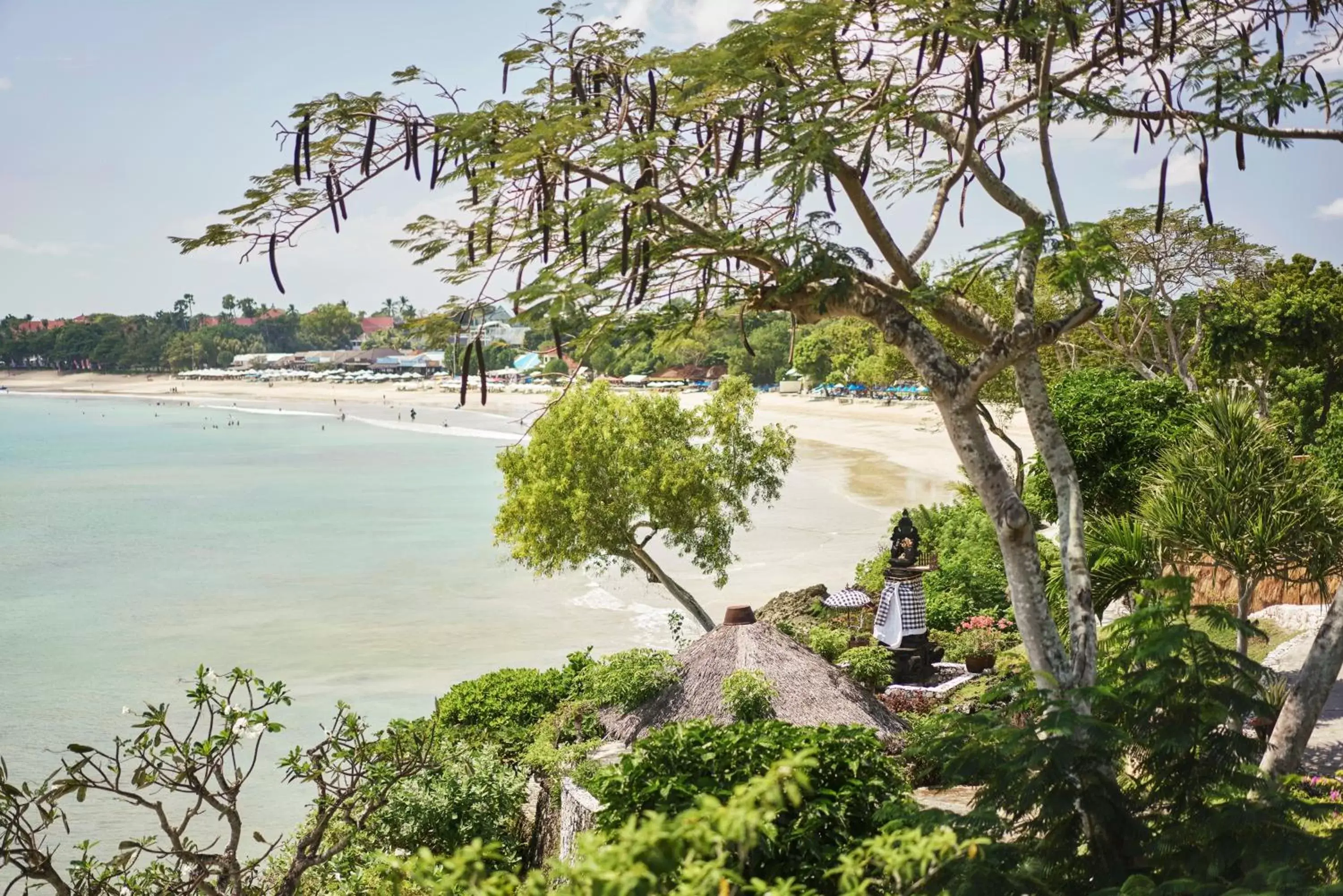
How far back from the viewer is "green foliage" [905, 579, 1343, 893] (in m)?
4.74

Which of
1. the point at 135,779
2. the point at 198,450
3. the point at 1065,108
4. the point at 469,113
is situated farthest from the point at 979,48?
the point at 198,450

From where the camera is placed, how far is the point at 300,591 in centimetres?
2691

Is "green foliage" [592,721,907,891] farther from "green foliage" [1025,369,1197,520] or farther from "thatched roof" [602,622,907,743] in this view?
"green foliage" [1025,369,1197,520]

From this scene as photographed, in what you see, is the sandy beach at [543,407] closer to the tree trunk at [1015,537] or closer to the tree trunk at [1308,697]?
the tree trunk at [1015,537]

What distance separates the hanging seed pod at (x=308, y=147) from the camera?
691 cm

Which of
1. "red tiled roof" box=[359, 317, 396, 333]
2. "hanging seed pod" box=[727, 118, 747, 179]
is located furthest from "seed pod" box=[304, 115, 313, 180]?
"red tiled roof" box=[359, 317, 396, 333]

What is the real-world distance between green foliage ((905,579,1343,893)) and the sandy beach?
4.26m

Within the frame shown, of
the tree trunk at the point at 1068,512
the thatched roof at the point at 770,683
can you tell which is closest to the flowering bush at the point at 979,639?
the thatched roof at the point at 770,683

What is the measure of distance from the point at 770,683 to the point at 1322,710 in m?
4.65

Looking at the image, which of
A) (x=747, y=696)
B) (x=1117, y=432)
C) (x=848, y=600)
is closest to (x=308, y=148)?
(x=747, y=696)

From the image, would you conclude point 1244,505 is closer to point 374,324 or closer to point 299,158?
point 299,158

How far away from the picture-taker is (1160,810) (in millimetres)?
5238

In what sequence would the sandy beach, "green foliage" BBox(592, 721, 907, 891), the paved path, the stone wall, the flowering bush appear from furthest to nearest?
the sandy beach < the flowering bush < the paved path < the stone wall < "green foliage" BBox(592, 721, 907, 891)

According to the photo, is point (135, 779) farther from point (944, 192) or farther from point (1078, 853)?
point (944, 192)
